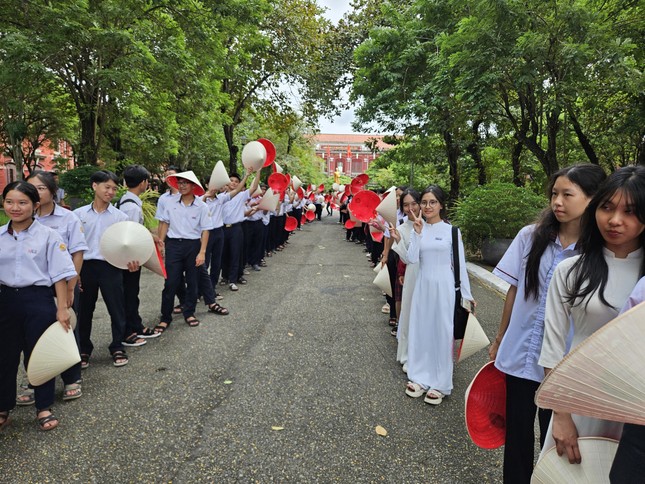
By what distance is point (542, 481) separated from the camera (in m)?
1.47

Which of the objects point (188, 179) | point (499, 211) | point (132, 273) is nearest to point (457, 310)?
point (132, 273)

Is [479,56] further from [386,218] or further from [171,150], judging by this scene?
[171,150]

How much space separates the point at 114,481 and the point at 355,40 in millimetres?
18459

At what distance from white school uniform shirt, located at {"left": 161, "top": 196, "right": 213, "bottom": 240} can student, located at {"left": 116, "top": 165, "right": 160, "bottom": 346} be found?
19.8 inches

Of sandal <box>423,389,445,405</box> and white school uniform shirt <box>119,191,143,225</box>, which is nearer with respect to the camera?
sandal <box>423,389,445,405</box>

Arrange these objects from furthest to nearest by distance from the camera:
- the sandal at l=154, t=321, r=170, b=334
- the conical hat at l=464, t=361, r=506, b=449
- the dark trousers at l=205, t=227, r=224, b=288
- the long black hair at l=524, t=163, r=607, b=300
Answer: the dark trousers at l=205, t=227, r=224, b=288, the sandal at l=154, t=321, r=170, b=334, the conical hat at l=464, t=361, r=506, b=449, the long black hair at l=524, t=163, r=607, b=300

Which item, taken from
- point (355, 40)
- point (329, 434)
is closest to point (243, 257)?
point (329, 434)

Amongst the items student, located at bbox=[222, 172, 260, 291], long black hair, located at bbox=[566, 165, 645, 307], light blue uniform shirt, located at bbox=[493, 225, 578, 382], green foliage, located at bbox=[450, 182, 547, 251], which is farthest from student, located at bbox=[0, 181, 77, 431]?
green foliage, located at bbox=[450, 182, 547, 251]

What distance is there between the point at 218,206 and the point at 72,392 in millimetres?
3950

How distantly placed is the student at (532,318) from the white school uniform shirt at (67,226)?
3.02 m

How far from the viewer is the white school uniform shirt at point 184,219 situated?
4.95 metres

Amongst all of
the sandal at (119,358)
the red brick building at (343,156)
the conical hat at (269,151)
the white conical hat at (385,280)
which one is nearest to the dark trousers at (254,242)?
the conical hat at (269,151)

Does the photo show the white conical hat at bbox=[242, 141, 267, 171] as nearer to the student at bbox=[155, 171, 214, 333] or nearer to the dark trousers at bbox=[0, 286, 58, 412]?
the student at bbox=[155, 171, 214, 333]

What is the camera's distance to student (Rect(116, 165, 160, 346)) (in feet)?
14.1
